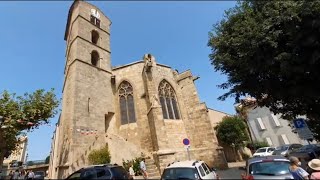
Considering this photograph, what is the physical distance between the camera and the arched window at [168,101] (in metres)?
19.6

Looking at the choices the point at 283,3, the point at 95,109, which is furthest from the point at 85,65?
the point at 283,3

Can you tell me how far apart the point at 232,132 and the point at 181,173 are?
60.3 feet

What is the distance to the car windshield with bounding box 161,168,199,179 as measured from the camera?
6996mm

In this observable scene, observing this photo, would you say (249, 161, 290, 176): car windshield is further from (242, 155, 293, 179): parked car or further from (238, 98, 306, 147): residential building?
(238, 98, 306, 147): residential building

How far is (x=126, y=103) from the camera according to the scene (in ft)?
66.1

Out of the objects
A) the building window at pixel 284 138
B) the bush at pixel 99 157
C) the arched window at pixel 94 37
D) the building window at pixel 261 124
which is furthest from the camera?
the building window at pixel 261 124

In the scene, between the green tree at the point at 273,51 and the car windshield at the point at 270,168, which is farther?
the green tree at the point at 273,51

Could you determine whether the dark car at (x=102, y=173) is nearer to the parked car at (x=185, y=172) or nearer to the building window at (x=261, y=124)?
the parked car at (x=185, y=172)

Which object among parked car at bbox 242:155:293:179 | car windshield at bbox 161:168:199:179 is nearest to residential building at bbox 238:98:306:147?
parked car at bbox 242:155:293:179

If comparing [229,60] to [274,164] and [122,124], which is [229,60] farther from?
[122,124]

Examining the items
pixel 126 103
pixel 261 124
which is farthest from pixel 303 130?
pixel 261 124

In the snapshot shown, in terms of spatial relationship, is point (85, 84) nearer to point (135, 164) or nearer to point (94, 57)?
point (94, 57)

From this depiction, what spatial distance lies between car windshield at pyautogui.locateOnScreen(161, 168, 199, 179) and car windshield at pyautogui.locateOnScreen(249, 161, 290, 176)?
1.81m

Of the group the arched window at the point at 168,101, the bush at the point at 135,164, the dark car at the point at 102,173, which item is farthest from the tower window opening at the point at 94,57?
the dark car at the point at 102,173
